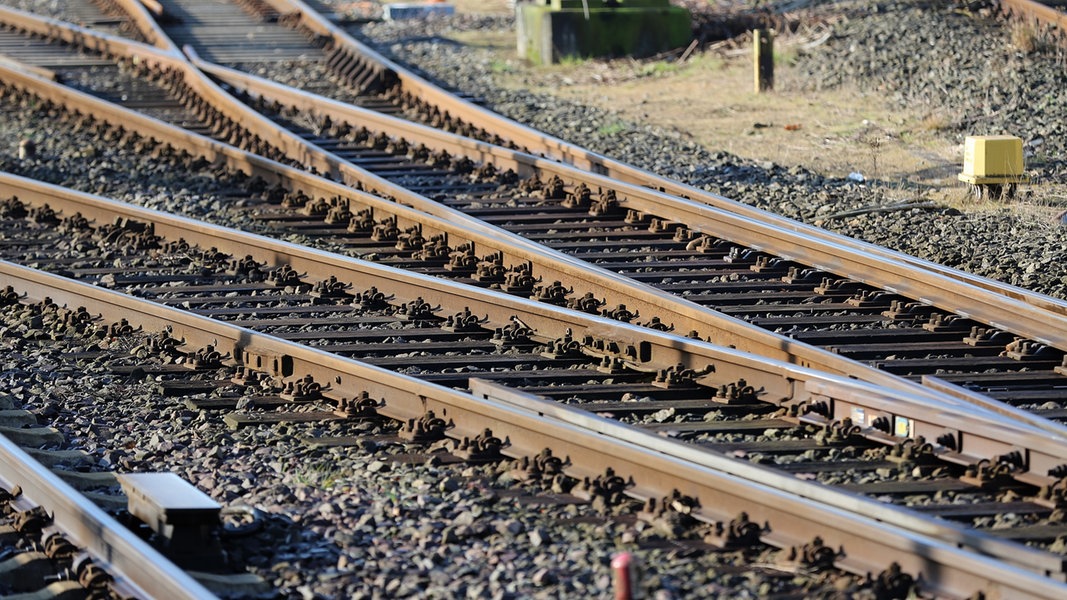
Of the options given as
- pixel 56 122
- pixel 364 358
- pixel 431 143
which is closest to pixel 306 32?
pixel 56 122

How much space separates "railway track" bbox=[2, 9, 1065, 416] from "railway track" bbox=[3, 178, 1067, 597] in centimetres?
50

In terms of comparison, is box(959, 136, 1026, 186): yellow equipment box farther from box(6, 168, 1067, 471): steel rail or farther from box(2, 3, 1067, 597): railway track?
box(6, 168, 1067, 471): steel rail

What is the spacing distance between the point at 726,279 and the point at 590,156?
10.9 feet

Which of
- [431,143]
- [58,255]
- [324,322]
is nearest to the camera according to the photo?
[324,322]

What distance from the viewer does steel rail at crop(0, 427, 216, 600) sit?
527 centimetres

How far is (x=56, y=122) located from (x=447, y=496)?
1112cm

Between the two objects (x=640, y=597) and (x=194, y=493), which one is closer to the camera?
(x=640, y=597)

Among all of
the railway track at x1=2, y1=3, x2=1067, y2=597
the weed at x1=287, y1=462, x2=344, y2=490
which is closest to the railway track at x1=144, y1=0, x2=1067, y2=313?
the railway track at x1=2, y1=3, x2=1067, y2=597

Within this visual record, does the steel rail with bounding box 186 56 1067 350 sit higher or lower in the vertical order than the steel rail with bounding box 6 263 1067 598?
higher

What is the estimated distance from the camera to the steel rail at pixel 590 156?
351 inches

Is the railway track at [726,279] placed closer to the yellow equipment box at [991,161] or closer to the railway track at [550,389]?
the railway track at [550,389]

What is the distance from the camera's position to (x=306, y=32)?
67.0 feet

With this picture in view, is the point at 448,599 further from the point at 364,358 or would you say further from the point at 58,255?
the point at 58,255

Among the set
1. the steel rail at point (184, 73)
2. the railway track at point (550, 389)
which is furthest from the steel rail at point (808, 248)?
the railway track at point (550, 389)
